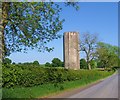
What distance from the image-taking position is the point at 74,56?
177ft

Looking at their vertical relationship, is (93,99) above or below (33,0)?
below

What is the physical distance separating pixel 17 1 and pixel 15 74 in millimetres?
4836

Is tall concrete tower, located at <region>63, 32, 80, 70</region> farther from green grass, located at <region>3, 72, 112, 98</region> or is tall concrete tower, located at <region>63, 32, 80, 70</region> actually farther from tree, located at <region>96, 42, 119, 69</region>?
tree, located at <region>96, 42, 119, 69</region>

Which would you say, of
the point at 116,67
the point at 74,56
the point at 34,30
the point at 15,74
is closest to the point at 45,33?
the point at 34,30

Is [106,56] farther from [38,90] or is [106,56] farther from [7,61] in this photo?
[7,61]

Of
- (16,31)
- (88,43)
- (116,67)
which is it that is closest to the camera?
(16,31)

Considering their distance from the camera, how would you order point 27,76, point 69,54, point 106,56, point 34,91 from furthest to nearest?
point 106,56
point 69,54
point 34,91
point 27,76

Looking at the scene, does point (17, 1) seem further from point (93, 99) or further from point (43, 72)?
point (43, 72)

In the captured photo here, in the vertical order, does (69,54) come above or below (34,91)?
above

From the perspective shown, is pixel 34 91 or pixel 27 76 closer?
pixel 27 76

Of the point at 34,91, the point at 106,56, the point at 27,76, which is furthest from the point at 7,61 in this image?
the point at 106,56

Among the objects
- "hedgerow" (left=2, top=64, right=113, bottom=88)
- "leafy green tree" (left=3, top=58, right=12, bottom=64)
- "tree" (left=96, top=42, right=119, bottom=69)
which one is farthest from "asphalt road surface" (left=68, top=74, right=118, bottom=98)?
"tree" (left=96, top=42, right=119, bottom=69)

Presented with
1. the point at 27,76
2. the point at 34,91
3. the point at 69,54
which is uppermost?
the point at 69,54

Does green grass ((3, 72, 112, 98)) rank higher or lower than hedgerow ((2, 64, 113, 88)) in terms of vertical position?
lower
